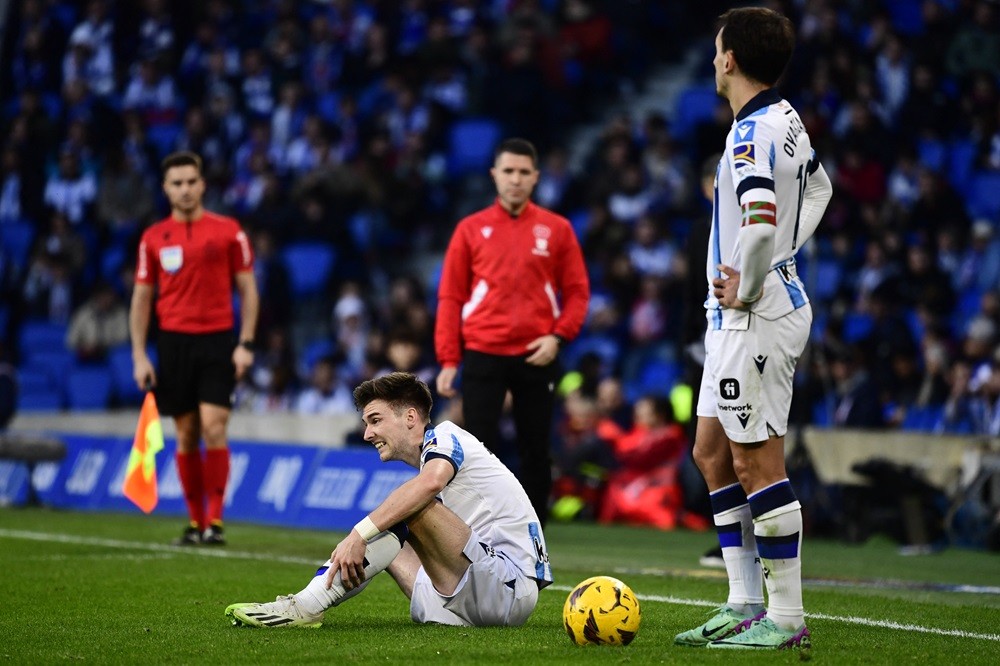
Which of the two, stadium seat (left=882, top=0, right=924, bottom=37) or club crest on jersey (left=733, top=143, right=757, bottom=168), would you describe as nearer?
club crest on jersey (left=733, top=143, right=757, bottom=168)

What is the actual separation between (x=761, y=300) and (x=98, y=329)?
15.6 meters

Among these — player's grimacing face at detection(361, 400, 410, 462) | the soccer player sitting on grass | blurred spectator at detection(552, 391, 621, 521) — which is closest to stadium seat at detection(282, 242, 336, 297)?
blurred spectator at detection(552, 391, 621, 521)

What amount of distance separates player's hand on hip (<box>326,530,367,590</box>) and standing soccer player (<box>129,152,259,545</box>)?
4.56 m

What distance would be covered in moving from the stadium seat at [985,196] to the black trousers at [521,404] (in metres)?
8.43

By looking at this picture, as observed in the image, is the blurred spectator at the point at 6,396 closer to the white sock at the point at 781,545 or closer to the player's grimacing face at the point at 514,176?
the player's grimacing face at the point at 514,176

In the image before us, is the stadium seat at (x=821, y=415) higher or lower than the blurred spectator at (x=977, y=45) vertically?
lower

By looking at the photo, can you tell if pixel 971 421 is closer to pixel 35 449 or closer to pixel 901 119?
pixel 901 119

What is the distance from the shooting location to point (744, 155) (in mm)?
5695

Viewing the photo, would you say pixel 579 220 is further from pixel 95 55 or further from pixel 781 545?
pixel 781 545

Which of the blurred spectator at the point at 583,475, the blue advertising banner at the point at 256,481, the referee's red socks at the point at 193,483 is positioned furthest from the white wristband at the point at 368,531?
the blurred spectator at the point at 583,475

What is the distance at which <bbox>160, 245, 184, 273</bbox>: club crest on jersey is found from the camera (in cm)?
1060

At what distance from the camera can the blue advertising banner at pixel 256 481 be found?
12.8 m

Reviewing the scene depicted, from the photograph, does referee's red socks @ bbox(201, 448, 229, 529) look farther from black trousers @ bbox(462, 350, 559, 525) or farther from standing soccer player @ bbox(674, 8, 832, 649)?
standing soccer player @ bbox(674, 8, 832, 649)

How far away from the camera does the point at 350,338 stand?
1880cm
